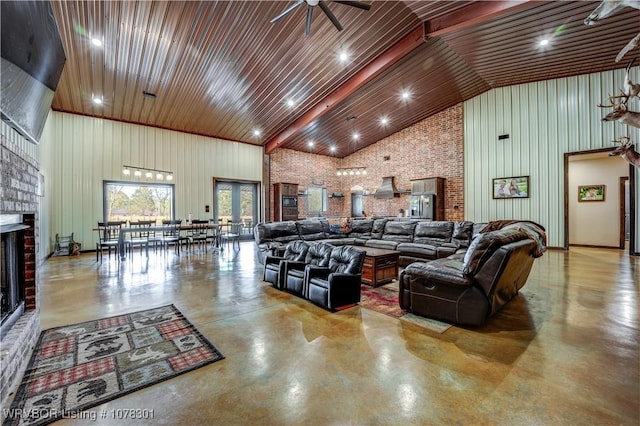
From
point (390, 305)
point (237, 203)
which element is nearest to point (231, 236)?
point (237, 203)

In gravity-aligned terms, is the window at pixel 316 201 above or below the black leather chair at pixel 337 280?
above

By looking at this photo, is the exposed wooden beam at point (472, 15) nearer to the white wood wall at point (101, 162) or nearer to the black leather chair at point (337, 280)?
the black leather chair at point (337, 280)

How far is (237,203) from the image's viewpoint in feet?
35.5

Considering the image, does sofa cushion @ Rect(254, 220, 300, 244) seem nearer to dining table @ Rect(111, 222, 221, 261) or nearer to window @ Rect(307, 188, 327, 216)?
dining table @ Rect(111, 222, 221, 261)

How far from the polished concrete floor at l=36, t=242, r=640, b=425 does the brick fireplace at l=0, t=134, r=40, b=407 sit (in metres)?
0.66

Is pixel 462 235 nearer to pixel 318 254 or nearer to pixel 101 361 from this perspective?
pixel 318 254

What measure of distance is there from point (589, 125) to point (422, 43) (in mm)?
5360

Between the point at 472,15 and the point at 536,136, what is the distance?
486 cm

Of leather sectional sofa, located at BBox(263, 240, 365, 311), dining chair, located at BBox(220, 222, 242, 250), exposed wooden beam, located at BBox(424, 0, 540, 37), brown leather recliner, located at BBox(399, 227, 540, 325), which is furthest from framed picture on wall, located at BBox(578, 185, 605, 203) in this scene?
dining chair, located at BBox(220, 222, 242, 250)

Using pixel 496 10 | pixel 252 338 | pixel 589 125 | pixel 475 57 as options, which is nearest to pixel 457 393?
pixel 252 338

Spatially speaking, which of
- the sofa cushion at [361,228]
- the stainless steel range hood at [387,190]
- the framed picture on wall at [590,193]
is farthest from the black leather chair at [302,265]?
the framed picture on wall at [590,193]

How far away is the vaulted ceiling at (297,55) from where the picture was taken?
4930 millimetres

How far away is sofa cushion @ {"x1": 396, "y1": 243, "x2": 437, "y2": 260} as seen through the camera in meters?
5.45

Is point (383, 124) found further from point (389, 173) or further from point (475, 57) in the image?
point (475, 57)
